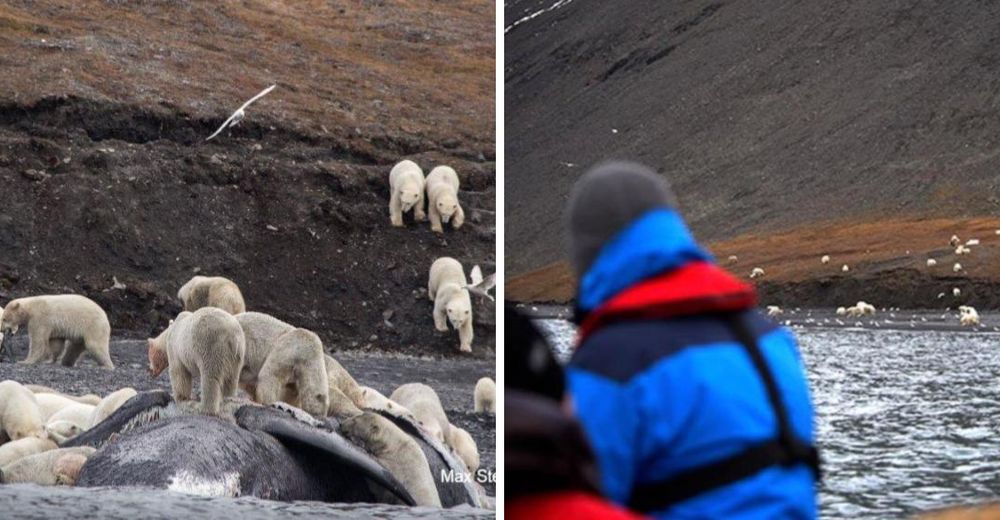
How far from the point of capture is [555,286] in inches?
2172

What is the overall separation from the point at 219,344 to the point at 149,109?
38.7 inches

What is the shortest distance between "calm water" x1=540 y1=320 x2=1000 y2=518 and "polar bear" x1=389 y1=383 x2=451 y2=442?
851 centimetres

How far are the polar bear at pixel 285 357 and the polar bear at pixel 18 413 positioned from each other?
0.78 m

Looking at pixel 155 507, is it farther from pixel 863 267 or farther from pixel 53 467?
pixel 863 267

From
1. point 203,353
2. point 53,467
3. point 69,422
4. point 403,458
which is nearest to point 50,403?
point 69,422

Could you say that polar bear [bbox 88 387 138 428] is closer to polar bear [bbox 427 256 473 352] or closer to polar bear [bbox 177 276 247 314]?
polar bear [bbox 177 276 247 314]

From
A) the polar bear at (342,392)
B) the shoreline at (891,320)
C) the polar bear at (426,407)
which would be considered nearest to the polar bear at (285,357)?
the polar bear at (342,392)

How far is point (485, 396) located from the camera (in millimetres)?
6617

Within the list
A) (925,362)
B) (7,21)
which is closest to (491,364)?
(7,21)

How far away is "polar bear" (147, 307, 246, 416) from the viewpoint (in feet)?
21.6

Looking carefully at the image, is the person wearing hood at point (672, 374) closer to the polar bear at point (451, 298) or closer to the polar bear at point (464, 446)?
the polar bear at point (451, 298)

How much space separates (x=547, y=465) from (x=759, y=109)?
73.3 m

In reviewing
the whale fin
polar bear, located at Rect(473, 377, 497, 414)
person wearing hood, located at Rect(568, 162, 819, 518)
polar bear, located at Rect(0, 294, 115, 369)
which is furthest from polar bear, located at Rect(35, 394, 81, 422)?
person wearing hood, located at Rect(568, 162, 819, 518)

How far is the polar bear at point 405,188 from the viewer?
6.65 meters
